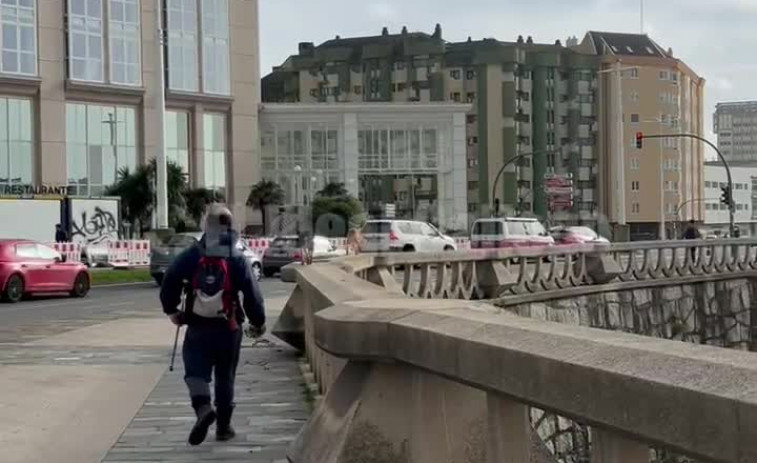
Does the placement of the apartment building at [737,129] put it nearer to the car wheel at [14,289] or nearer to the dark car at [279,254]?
the dark car at [279,254]

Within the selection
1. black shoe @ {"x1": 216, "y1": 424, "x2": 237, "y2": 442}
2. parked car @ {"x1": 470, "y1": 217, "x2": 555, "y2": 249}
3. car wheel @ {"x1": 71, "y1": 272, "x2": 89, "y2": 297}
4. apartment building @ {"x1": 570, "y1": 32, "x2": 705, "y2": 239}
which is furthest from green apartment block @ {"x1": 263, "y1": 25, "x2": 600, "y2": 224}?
black shoe @ {"x1": 216, "y1": 424, "x2": 237, "y2": 442}

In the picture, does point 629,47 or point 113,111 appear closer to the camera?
Result: point 113,111

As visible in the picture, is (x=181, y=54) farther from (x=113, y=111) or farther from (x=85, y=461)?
(x=85, y=461)

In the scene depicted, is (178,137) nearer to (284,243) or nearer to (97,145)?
(97,145)

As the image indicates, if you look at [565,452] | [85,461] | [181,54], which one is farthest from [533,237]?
[181,54]

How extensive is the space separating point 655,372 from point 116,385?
8241 mm

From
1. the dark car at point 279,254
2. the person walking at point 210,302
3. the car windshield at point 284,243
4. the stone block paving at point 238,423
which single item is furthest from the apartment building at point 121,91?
the person walking at point 210,302

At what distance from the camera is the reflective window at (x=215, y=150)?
67.9m

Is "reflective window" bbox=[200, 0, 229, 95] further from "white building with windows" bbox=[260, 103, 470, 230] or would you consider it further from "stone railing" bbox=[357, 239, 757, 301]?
"stone railing" bbox=[357, 239, 757, 301]

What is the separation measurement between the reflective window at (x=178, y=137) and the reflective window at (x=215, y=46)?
8.62 feet

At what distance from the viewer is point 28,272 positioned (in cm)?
2398

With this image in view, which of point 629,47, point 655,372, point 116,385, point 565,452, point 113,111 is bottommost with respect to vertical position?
point 565,452

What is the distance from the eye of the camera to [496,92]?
10994 cm

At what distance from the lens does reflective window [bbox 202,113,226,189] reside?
6788 centimetres
